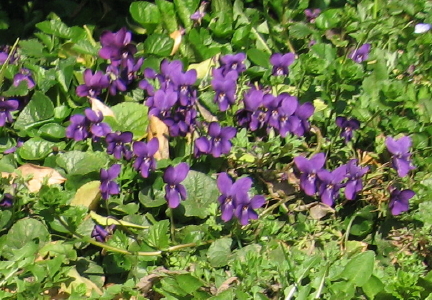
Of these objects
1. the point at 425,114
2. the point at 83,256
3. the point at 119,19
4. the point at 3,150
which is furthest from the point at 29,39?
the point at 425,114

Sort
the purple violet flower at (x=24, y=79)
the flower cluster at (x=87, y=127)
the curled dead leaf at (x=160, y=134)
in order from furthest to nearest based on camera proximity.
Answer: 1. the purple violet flower at (x=24, y=79)
2. the curled dead leaf at (x=160, y=134)
3. the flower cluster at (x=87, y=127)

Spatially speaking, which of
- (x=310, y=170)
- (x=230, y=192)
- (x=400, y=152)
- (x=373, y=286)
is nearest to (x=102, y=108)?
(x=230, y=192)

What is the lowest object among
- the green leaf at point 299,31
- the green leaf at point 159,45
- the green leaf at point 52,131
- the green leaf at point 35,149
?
the green leaf at point 299,31

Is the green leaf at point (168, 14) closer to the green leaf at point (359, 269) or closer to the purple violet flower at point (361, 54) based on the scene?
the purple violet flower at point (361, 54)

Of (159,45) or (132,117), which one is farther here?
(159,45)

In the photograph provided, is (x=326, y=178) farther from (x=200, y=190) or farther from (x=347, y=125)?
(x=200, y=190)

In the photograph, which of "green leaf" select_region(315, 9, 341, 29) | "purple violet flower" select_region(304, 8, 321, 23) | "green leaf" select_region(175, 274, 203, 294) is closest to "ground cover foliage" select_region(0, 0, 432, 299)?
"green leaf" select_region(175, 274, 203, 294)

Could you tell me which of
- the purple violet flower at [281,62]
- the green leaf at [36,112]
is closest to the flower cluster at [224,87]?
the purple violet flower at [281,62]
